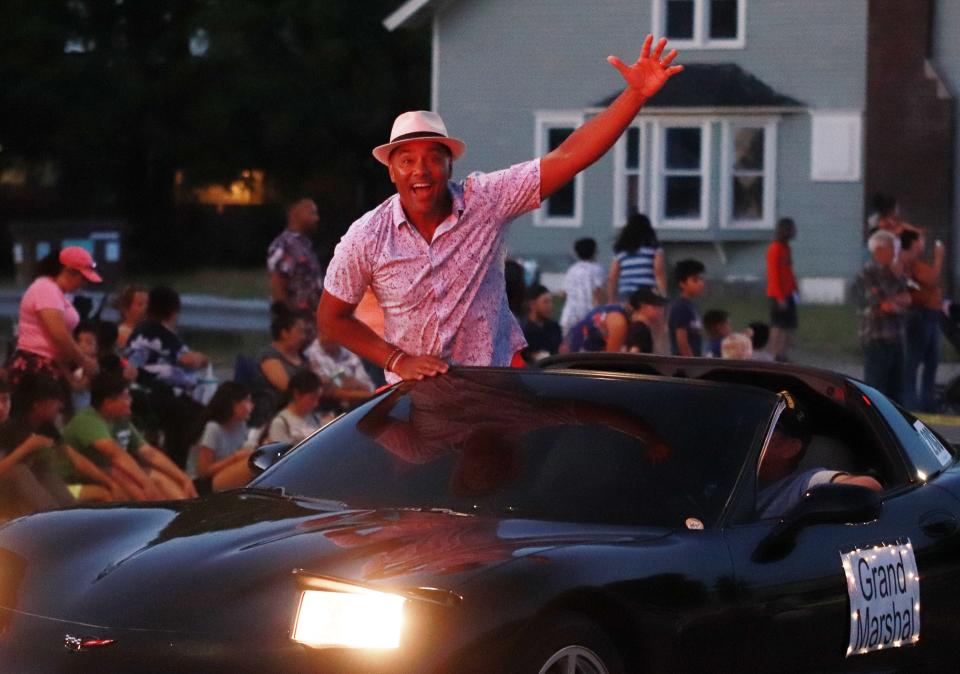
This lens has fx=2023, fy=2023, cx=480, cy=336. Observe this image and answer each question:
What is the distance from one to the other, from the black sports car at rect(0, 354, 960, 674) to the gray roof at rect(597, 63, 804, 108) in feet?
88.0

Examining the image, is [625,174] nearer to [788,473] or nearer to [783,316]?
[783,316]

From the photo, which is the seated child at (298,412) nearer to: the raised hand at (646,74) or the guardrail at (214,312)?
the raised hand at (646,74)

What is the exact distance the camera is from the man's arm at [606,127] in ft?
21.8

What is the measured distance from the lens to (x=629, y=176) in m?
34.5

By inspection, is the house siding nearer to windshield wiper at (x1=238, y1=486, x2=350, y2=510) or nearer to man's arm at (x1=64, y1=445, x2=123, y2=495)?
man's arm at (x1=64, y1=445, x2=123, y2=495)

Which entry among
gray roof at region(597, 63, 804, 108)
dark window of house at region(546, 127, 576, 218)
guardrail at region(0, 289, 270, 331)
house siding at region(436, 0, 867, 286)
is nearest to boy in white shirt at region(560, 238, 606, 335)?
guardrail at region(0, 289, 270, 331)

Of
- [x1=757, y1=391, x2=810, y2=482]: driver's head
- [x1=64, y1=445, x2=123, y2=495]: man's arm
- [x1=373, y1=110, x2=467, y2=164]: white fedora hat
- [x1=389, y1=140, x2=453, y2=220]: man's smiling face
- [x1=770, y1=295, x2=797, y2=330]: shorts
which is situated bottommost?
[x1=770, y1=295, x2=797, y2=330]: shorts

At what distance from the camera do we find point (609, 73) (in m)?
33.7

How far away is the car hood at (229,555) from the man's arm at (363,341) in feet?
3.02

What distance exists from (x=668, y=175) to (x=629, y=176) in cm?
72

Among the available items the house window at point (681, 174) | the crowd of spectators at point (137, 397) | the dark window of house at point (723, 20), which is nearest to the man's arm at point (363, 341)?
the crowd of spectators at point (137, 397)

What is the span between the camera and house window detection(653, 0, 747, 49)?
34.0 meters

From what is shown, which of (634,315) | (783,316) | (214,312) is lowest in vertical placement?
(214,312)

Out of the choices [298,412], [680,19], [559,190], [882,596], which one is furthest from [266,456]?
[680,19]
